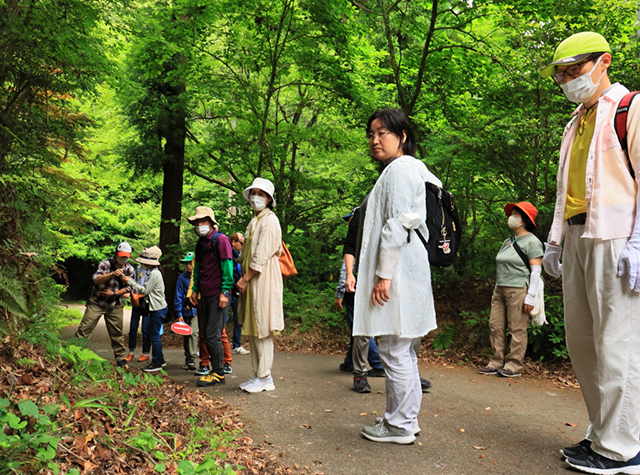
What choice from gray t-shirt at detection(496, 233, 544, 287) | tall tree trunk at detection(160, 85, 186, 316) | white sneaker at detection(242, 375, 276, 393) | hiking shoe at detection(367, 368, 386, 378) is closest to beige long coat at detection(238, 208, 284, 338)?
white sneaker at detection(242, 375, 276, 393)

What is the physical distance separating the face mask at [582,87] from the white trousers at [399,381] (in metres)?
2.25

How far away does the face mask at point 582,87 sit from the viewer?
3.65 m

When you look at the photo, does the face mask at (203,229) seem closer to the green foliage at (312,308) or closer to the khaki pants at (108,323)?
the khaki pants at (108,323)

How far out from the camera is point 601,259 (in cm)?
346

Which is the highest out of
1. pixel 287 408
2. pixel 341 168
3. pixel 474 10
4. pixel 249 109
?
pixel 474 10

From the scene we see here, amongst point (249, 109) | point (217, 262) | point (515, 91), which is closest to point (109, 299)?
point (217, 262)

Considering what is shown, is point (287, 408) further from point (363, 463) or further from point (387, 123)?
point (387, 123)

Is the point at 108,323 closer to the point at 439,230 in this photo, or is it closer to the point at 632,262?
the point at 439,230

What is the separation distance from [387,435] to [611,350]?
1746 mm

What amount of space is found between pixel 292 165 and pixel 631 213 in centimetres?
1199

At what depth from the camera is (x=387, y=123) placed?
13.7 ft

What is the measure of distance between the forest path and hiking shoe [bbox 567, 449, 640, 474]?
0.10 m

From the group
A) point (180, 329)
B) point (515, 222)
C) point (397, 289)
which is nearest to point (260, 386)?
point (180, 329)

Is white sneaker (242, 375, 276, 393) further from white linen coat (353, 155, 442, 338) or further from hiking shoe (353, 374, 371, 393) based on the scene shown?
white linen coat (353, 155, 442, 338)
